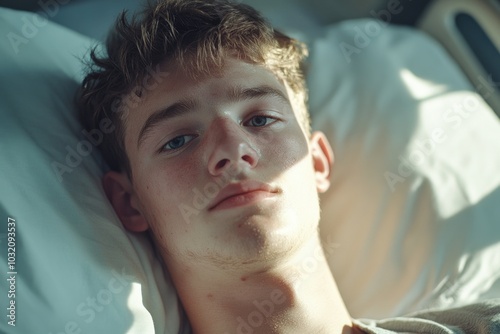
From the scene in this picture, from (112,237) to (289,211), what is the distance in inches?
14.8

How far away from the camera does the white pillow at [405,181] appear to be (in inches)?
58.3

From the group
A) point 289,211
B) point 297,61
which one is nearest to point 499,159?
point 297,61

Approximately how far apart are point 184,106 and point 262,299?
43cm

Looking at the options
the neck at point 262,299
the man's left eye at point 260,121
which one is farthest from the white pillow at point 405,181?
the man's left eye at point 260,121

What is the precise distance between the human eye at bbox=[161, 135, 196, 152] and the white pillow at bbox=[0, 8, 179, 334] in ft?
0.61

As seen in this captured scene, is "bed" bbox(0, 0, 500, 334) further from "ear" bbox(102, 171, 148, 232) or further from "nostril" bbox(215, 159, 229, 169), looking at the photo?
"nostril" bbox(215, 159, 229, 169)

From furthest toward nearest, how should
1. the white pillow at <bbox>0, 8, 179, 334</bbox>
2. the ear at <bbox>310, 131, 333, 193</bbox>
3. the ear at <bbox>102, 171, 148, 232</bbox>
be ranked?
the ear at <bbox>310, 131, 333, 193</bbox> < the ear at <bbox>102, 171, 148, 232</bbox> < the white pillow at <bbox>0, 8, 179, 334</bbox>

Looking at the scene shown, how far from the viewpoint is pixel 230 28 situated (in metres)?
1.29

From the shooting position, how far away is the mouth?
1.14 meters

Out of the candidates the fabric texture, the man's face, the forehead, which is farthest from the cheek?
the fabric texture

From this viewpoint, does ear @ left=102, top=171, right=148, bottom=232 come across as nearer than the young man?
No

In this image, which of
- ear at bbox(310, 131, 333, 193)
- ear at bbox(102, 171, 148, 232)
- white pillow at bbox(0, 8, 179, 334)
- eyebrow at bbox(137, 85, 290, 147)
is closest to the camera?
white pillow at bbox(0, 8, 179, 334)

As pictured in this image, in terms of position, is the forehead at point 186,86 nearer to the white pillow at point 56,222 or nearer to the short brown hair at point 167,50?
the short brown hair at point 167,50

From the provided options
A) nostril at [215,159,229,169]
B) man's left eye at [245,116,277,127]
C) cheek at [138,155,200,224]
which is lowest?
cheek at [138,155,200,224]
